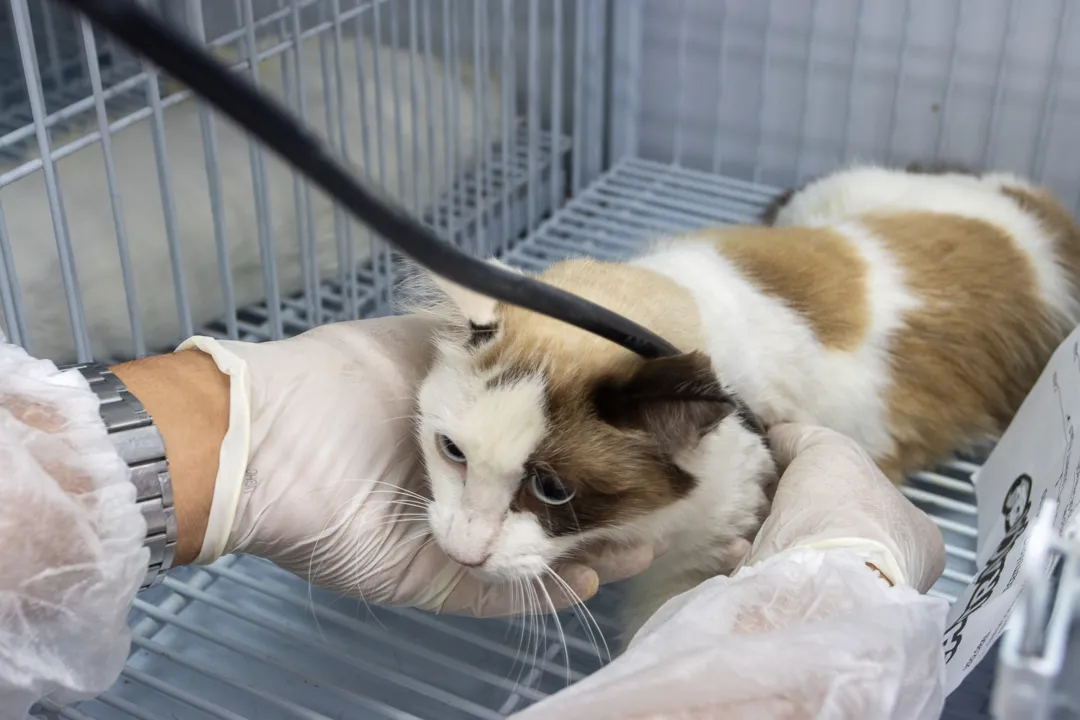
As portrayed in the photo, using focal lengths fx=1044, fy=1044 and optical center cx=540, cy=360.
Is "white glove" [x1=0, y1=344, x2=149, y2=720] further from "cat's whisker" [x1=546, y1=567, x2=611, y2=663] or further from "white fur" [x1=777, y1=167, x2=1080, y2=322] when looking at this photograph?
"white fur" [x1=777, y1=167, x2=1080, y2=322]

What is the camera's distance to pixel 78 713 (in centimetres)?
104

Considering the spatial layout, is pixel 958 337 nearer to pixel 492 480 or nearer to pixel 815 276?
pixel 815 276

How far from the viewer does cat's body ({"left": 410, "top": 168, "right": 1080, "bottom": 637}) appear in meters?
0.94

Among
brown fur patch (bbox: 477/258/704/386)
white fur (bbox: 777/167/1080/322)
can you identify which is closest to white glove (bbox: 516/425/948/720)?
brown fur patch (bbox: 477/258/704/386)

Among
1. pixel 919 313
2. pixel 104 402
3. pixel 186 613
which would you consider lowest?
pixel 186 613

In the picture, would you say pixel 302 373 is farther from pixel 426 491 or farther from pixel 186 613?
pixel 186 613

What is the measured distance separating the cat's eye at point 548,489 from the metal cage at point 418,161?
0.71ft

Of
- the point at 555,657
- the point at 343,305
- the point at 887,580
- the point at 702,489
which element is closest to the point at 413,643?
the point at 555,657

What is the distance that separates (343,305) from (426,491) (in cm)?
64

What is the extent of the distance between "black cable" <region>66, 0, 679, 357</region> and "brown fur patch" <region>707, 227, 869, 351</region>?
708 mm

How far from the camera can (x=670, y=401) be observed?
894 mm

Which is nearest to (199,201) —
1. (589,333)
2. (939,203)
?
(589,333)

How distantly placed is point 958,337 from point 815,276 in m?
0.23

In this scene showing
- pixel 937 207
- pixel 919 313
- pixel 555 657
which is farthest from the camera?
pixel 937 207
